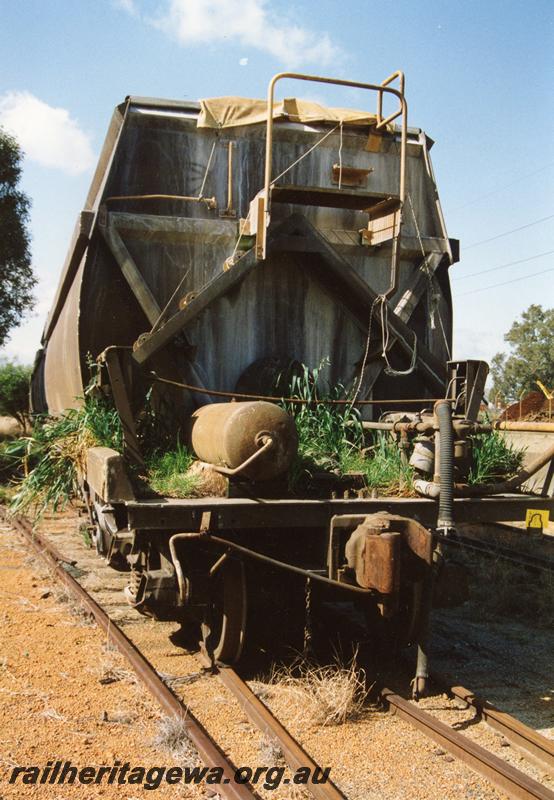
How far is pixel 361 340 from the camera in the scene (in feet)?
23.8

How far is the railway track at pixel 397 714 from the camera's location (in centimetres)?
370

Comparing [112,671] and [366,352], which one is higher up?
[366,352]

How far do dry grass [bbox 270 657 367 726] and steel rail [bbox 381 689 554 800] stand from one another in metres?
0.27

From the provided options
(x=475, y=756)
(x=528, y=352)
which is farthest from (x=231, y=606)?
(x=528, y=352)

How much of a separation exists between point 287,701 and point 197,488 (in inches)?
57.8

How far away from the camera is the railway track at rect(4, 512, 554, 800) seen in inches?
146

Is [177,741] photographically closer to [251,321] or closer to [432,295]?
[251,321]

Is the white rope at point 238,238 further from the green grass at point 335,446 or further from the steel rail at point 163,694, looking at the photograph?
the steel rail at point 163,694

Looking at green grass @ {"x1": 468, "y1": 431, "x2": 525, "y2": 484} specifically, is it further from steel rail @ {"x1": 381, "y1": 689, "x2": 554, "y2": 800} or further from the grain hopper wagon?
steel rail @ {"x1": 381, "y1": 689, "x2": 554, "y2": 800}

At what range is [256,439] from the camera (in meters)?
4.80

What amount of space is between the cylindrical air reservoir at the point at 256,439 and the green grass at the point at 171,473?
0.28m

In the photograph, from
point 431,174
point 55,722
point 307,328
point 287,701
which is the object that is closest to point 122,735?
point 55,722

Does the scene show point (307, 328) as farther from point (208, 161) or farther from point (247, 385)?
point (208, 161)

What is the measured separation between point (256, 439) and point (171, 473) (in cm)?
98
